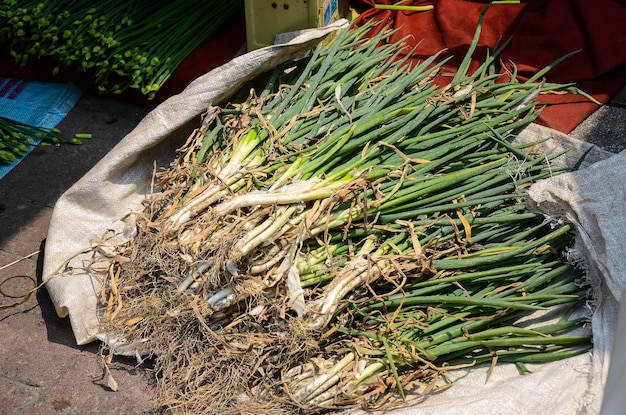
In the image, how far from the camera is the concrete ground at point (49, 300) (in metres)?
2.04

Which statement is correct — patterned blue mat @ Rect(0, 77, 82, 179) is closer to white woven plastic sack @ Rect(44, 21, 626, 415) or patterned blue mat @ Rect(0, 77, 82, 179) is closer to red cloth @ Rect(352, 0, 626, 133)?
white woven plastic sack @ Rect(44, 21, 626, 415)

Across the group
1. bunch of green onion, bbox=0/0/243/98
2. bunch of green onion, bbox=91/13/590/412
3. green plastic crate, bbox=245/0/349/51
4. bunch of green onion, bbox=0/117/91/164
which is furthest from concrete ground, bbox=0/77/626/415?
green plastic crate, bbox=245/0/349/51

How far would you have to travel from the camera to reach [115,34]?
9.96 feet

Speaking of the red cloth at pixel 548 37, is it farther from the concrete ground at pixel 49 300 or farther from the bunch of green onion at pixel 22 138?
the bunch of green onion at pixel 22 138

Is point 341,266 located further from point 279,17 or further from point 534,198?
point 279,17

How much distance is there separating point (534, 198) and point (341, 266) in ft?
2.12

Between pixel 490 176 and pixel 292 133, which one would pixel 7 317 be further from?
pixel 490 176

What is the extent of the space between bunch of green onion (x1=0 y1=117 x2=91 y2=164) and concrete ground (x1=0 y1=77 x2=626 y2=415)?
50 mm

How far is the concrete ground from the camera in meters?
2.04

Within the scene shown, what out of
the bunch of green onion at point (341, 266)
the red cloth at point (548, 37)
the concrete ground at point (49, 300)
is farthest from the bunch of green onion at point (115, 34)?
the bunch of green onion at point (341, 266)

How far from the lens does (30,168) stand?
9.55 ft

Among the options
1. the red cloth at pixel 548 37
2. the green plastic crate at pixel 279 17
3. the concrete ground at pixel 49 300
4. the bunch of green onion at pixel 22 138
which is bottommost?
the concrete ground at pixel 49 300

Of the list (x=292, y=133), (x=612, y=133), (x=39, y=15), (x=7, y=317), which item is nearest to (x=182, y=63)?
(x=39, y=15)

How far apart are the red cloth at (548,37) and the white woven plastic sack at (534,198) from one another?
1.58ft
